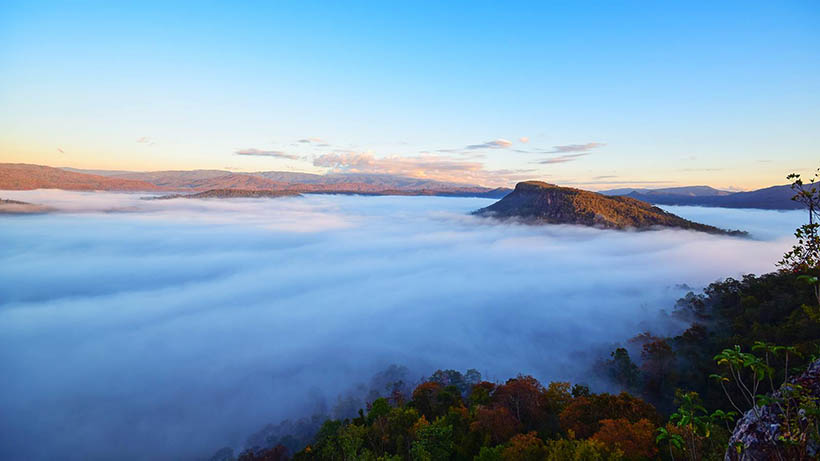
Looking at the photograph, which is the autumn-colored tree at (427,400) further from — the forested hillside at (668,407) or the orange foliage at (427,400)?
the forested hillside at (668,407)

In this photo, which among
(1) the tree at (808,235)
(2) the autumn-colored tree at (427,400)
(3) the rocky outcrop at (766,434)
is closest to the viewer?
(3) the rocky outcrop at (766,434)

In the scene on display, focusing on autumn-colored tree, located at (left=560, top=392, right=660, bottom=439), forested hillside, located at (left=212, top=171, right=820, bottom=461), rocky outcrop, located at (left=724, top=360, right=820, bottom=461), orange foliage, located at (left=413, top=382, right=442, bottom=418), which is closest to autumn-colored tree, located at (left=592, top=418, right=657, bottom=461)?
forested hillside, located at (left=212, top=171, right=820, bottom=461)

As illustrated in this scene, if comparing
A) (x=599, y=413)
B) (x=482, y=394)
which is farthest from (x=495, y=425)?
(x=482, y=394)

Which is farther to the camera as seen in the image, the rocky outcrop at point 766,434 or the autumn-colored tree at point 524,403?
the autumn-colored tree at point 524,403

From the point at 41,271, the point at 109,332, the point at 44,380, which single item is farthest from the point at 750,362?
the point at 41,271

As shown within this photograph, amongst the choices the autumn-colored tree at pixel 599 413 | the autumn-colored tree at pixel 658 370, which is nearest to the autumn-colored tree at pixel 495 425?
the autumn-colored tree at pixel 599 413
